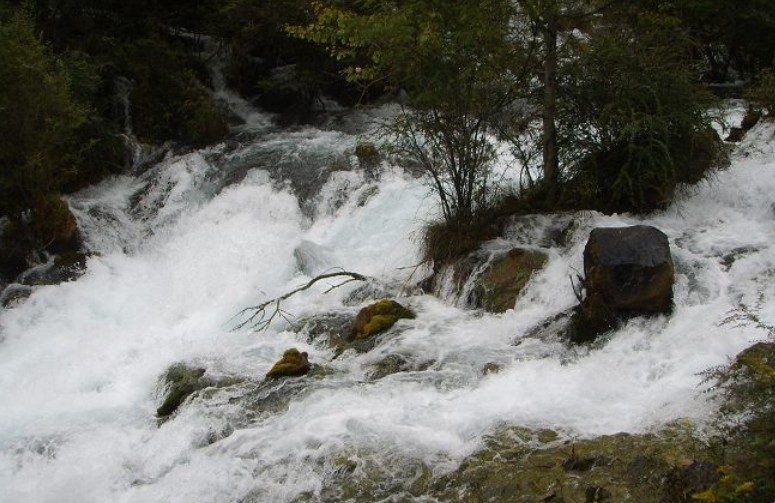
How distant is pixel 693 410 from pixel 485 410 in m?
1.46

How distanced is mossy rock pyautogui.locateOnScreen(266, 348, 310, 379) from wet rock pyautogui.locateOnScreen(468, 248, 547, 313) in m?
1.99

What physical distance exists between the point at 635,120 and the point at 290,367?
4767 mm

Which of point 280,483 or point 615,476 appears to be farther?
point 280,483

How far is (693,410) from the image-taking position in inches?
178

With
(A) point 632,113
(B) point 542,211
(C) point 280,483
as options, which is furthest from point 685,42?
(C) point 280,483

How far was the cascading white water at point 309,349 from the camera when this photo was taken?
501 cm

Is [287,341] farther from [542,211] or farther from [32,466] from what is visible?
[542,211]

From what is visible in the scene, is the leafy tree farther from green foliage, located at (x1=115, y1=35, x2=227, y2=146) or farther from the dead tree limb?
green foliage, located at (x1=115, y1=35, x2=227, y2=146)

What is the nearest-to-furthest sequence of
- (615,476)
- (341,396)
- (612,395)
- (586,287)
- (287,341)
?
(615,476) < (612,395) < (341,396) < (586,287) < (287,341)

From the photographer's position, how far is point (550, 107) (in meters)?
8.20

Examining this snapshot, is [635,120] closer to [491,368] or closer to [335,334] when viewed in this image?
[491,368]

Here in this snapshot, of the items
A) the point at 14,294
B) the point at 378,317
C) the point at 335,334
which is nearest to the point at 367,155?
the point at 335,334

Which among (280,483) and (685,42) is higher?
(685,42)

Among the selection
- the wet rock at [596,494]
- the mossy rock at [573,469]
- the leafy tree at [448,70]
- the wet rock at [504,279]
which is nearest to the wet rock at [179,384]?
the wet rock at [504,279]
